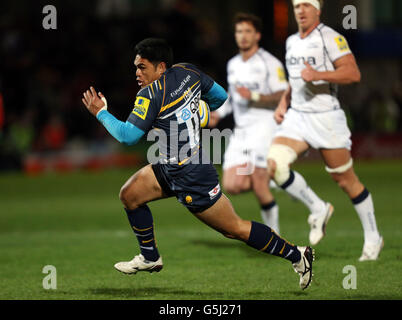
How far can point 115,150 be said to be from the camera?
781 inches

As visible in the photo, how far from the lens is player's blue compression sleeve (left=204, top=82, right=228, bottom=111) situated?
6469 millimetres

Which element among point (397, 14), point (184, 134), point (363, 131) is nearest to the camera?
point (184, 134)

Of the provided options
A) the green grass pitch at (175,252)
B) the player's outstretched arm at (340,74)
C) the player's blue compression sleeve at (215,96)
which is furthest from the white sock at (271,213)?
the player's blue compression sleeve at (215,96)

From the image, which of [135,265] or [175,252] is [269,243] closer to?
[135,265]

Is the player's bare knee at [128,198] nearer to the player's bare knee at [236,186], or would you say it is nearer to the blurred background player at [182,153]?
the blurred background player at [182,153]

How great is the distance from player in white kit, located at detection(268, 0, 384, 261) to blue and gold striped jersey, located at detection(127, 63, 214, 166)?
1.78 m

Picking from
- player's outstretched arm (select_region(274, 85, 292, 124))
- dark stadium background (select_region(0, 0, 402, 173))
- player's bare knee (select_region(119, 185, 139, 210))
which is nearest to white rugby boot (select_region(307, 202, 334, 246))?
player's outstretched arm (select_region(274, 85, 292, 124))

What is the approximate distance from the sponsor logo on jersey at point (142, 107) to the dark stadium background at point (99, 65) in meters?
12.0

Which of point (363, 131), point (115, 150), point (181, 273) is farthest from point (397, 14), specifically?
point (181, 273)

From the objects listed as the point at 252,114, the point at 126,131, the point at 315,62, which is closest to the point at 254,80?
the point at 252,114

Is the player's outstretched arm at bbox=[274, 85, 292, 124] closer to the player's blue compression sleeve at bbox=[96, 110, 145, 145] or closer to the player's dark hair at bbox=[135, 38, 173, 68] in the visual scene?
the player's dark hair at bbox=[135, 38, 173, 68]

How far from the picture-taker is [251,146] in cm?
931
